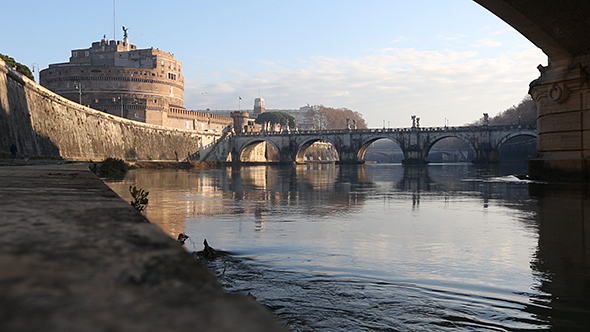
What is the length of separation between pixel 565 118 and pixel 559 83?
1.08 m

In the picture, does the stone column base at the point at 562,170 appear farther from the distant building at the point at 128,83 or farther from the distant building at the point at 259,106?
the distant building at the point at 259,106

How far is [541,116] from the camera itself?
17422 mm

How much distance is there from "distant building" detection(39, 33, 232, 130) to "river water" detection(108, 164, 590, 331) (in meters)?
61.4

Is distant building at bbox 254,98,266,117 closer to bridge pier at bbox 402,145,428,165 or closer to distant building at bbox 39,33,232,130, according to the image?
distant building at bbox 39,33,232,130

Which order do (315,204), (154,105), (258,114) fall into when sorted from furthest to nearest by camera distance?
(258,114), (154,105), (315,204)

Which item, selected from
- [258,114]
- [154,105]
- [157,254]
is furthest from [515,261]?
[258,114]

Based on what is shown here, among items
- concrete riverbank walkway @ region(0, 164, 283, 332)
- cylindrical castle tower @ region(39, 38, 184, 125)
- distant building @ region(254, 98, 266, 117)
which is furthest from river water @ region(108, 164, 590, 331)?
distant building @ region(254, 98, 266, 117)

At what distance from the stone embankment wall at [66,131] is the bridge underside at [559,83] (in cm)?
1974

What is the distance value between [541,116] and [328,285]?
1503cm

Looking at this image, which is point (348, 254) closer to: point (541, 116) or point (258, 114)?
point (541, 116)

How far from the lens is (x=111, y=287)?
86cm

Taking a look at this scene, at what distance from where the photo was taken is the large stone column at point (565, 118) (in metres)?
15.8

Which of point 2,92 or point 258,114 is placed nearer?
point 2,92

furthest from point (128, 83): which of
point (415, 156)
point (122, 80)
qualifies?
point (415, 156)
